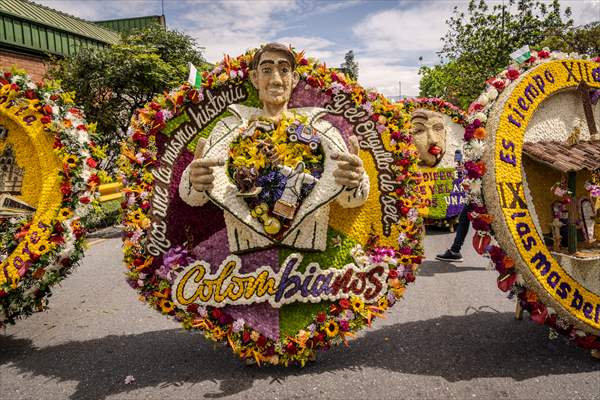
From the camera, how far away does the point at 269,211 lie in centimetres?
326

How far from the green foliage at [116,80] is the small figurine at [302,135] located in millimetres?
7854

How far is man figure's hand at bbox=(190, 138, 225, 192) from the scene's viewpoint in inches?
120

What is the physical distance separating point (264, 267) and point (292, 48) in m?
1.82

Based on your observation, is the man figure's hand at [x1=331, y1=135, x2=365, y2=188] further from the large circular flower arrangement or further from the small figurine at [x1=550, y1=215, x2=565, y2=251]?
the large circular flower arrangement

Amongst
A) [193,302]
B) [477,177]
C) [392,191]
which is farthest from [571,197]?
[193,302]

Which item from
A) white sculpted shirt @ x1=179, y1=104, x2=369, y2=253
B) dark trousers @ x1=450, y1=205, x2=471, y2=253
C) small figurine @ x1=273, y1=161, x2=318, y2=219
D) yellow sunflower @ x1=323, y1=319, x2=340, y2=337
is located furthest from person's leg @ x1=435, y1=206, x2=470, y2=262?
small figurine @ x1=273, y1=161, x2=318, y2=219

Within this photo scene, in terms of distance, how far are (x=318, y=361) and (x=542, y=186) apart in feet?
8.44

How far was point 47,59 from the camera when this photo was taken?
1409 cm

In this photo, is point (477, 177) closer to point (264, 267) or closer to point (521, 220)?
point (521, 220)

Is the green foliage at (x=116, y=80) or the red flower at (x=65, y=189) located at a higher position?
the green foliage at (x=116, y=80)

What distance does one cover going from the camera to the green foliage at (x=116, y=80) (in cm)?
1045

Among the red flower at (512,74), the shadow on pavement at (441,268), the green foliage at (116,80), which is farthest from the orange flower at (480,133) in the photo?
the green foliage at (116,80)

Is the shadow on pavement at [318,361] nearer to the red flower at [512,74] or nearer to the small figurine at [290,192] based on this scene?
the small figurine at [290,192]

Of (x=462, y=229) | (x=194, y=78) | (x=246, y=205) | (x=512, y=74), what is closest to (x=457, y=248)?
(x=462, y=229)
